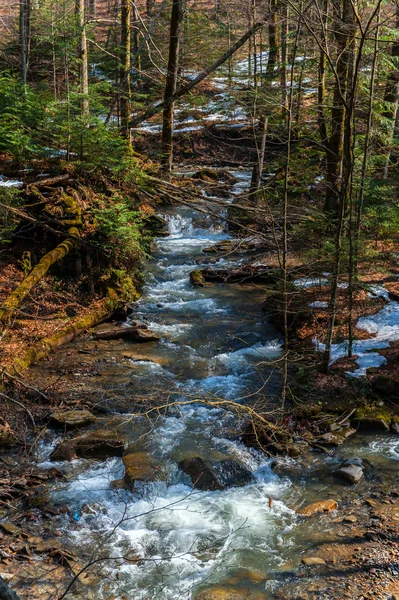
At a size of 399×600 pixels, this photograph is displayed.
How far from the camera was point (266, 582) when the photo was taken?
18.8 feet

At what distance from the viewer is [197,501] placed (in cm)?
716

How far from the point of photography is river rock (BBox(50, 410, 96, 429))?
327 inches

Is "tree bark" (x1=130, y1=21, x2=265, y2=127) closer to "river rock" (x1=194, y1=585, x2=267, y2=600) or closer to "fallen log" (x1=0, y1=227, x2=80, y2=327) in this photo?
"fallen log" (x1=0, y1=227, x2=80, y2=327)

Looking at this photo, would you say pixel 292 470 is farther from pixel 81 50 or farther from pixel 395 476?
pixel 81 50

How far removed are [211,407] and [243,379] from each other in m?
1.09

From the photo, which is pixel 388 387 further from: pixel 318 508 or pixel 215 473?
pixel 215 473

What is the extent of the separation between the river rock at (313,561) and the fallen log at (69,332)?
5.26 meters

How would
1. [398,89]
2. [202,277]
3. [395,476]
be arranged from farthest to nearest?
1. [398,89]
2. [202,277]
3. [395,476]

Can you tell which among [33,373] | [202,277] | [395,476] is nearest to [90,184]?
[202,277]

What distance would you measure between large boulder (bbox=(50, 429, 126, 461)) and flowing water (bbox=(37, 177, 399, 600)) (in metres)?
0.17

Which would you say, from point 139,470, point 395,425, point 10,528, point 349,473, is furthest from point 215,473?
point 395,425

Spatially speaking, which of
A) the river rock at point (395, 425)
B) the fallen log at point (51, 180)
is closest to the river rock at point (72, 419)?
the river rock at point (395, 425)

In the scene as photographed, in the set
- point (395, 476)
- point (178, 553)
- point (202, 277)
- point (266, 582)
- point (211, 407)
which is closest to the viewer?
point (266, 582)

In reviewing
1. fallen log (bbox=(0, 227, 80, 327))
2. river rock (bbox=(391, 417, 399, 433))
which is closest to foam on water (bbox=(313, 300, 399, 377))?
river rock (bbox=(391, 417, 399, 433))
